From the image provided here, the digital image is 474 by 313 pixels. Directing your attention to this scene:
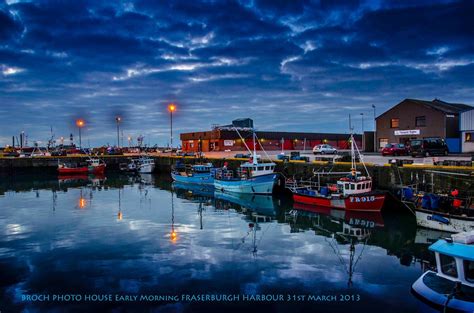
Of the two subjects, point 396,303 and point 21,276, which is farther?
point 21,276

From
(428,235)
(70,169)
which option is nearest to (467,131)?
(428,235)

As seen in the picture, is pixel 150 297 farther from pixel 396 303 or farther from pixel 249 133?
pixel 249 133

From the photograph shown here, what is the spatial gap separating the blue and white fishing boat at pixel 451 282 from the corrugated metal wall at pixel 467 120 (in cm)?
4432

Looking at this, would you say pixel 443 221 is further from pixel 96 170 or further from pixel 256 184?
pixel 96 170

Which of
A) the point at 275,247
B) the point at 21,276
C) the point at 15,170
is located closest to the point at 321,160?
the point at 275,247

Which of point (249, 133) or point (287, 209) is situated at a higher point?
point (249, 133)

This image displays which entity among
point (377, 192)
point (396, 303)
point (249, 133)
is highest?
point (249, 133)

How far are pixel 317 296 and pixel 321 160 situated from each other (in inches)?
1153

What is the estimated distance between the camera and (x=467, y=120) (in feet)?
172

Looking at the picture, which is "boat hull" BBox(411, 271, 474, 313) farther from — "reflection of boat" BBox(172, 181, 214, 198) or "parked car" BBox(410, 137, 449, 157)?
"parked car" BBox(410, 137, 449, 157)

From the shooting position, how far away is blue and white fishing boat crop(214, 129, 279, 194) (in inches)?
1630

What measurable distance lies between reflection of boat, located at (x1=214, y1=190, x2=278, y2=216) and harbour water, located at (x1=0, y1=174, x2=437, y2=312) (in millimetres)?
471

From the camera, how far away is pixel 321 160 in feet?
140

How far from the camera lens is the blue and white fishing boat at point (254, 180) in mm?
41406
